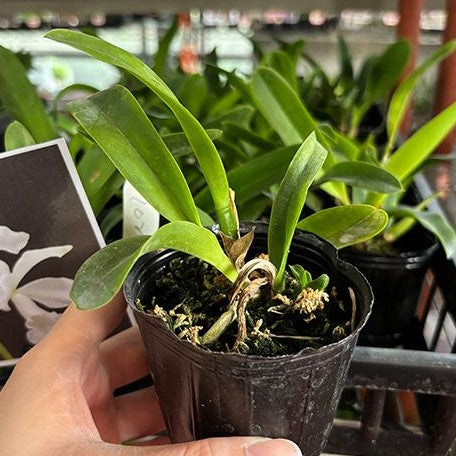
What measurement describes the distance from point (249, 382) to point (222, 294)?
0.10m

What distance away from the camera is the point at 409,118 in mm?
1160

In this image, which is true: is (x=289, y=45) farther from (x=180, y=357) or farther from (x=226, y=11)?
(x=180, y=357)

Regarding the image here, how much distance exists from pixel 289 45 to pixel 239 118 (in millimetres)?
377

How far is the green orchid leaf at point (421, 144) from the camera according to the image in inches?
26.7

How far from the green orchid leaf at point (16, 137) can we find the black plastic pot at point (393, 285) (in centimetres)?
38

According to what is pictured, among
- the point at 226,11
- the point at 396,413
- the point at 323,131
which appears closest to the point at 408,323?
the point at 396,413

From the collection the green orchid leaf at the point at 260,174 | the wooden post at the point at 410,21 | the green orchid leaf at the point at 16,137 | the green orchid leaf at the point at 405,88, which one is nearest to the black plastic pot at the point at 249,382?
the green orchid leaf at the point at 260,174

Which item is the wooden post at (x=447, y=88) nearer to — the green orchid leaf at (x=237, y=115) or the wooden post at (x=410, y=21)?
the wooden post at (x=410, y=21)

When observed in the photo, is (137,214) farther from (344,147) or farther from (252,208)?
(344,147)

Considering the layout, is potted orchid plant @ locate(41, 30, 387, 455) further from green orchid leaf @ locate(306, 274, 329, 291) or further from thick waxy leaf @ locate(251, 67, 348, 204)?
thick waxy leaf @ locate(251, 67, 348, 204)

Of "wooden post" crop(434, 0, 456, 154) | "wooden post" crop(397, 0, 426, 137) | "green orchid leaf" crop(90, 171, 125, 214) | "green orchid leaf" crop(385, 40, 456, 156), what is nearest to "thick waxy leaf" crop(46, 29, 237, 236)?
"green orchid leaf" crop(90, 171, 125, 214)

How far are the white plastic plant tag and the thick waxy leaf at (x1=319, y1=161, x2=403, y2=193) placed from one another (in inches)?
7.0

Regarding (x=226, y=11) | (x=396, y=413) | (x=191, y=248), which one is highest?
(x=226, y=11)

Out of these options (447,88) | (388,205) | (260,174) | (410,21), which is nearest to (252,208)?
(260,174)
